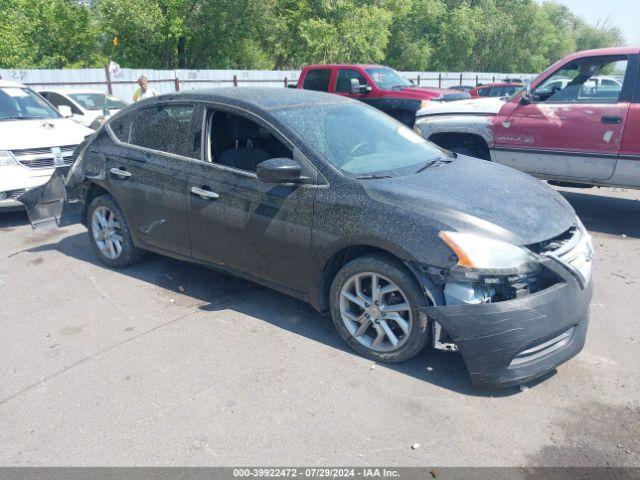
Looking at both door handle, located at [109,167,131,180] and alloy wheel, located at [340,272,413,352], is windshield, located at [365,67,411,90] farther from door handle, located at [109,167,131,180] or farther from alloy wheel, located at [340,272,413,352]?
alloy wheel, located at [340,272,413,352]

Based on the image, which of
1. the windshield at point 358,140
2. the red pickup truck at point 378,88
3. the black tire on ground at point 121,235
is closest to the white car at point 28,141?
the black tire on ground at point 121,235

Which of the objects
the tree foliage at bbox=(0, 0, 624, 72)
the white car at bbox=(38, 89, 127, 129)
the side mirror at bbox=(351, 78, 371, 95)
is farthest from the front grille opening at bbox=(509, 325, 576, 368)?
the tree foliage at bbox=(0, 0, 624, 72)

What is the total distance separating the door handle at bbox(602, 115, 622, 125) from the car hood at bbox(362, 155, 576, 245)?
9.19 ft

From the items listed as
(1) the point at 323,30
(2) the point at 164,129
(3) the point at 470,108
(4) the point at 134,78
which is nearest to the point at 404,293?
(2) the point at 164,129

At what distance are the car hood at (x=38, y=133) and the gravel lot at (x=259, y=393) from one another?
306 centimetres

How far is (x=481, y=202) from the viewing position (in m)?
3.77

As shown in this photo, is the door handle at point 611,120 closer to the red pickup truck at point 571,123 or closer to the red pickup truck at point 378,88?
the red pickup truck at point 571,123

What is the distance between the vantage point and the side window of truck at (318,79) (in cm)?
1378

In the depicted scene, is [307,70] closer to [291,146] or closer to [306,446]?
[291,146]

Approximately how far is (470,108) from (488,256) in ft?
15.9

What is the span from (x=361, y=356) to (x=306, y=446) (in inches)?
39.9

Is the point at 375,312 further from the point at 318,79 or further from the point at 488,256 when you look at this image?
the point at 318,79

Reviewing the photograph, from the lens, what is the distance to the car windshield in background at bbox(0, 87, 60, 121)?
852 cm

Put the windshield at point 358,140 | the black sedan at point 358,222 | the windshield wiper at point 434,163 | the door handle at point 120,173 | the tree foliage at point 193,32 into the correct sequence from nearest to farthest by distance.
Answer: the black sedan at point 358,222, the windshield at point 358,140, the windshield wiper at point 434,163, the door handle at point 120,173, the tree foliage at point 193,32
